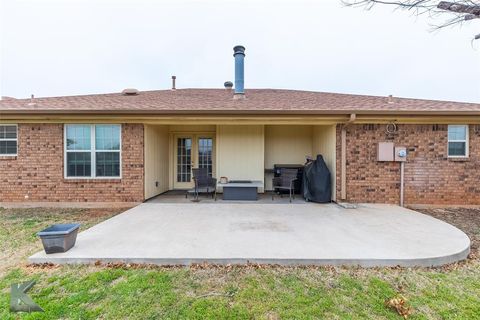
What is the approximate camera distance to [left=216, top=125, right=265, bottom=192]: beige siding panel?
7.86 m

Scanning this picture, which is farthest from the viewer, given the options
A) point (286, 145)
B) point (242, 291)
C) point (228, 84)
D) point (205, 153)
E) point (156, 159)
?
point (228, 84)

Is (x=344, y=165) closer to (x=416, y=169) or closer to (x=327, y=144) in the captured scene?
(x=327, y=144)

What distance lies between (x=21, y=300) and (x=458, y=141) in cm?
977

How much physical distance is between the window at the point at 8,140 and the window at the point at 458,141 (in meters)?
12.6

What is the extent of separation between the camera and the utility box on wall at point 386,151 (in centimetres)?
635

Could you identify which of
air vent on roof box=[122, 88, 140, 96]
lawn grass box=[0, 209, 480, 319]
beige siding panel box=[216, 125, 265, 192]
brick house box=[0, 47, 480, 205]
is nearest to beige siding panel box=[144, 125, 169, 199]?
brick house box=[0, 47, 480, 205]

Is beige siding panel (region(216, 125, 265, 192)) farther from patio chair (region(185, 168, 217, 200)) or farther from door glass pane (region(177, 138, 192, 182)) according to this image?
door glass pane (region(177, 138, 192, 182))

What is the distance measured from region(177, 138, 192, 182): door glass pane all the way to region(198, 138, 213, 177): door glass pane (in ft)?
1.35

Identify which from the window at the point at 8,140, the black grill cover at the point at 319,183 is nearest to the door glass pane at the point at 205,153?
the black grill cover at the point at 319,183

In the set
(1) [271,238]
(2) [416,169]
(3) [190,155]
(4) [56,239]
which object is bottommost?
(1) [271,238]

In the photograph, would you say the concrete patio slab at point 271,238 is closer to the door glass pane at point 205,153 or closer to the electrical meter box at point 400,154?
the electrical meter box at point 400,154

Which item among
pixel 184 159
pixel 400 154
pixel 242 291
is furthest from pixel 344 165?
pixel 184 159

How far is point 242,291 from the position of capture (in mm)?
2527

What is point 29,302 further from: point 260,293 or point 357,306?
point 357,306
